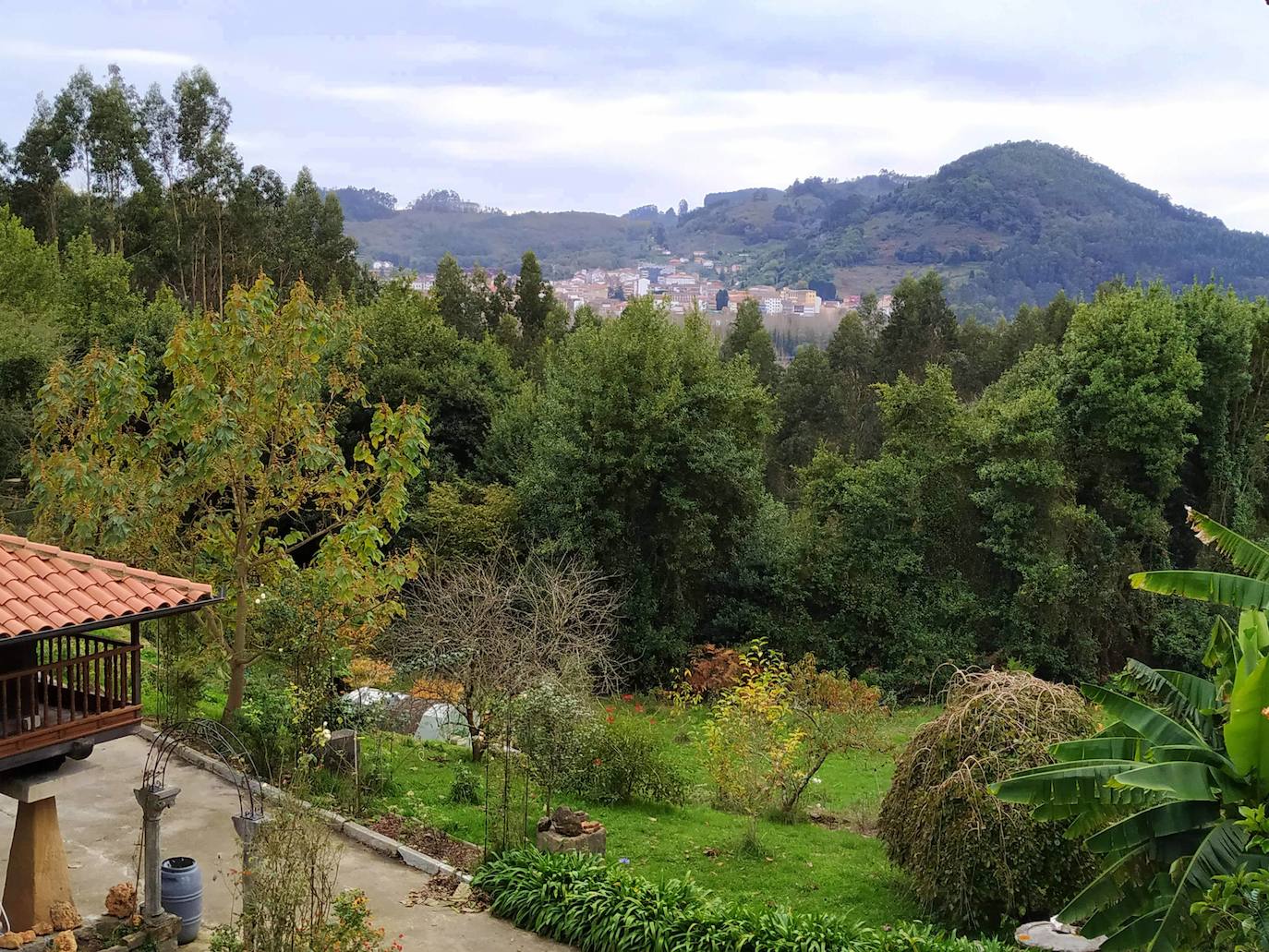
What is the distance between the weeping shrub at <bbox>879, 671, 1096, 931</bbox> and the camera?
9.51 metres

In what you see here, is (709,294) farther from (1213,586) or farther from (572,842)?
(1213,586)

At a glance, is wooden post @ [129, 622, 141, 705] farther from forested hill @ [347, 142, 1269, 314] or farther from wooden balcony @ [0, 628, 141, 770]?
A: forested hill @ [347, 142, 1269, 314]

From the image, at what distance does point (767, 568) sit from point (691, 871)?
12578mm

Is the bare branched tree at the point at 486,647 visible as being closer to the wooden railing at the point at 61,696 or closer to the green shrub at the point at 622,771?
the green shrub at the point at 622,771

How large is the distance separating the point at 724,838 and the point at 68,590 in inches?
294

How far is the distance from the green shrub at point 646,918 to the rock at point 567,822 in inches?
20.9

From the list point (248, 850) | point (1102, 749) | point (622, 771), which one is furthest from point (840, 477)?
point (248, 850)

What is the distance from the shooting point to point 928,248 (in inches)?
3969

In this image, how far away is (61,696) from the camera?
8750mm

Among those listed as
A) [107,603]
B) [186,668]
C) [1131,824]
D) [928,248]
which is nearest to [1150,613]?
[1131,824]

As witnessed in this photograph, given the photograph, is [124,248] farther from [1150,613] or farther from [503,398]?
[1150,613]

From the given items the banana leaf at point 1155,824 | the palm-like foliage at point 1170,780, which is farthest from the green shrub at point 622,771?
the banana leaf at point 1155,824

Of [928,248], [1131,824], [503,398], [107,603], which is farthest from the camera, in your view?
[928,248]

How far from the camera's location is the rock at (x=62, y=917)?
28.7 ft
